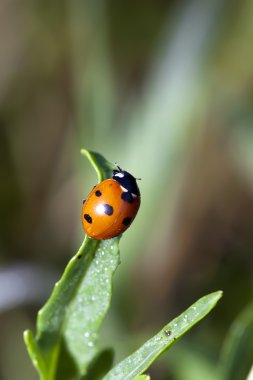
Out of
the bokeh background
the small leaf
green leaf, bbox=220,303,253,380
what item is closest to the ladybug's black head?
green leaf, bbox=220,303,253,380

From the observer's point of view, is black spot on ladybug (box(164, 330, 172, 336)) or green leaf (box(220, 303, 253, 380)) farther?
green leaf (box(220, 303, 253, 380))

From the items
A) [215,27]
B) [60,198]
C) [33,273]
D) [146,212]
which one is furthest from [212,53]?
[33,273]

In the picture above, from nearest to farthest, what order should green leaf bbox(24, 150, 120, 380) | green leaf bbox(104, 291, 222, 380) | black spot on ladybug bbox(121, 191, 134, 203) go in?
green leaf bbox(104, 291, 222, 380) < green leaf bbox(24, 150, 120, 380) < black spot on ladybug bbox(121, 191, 134, 203)

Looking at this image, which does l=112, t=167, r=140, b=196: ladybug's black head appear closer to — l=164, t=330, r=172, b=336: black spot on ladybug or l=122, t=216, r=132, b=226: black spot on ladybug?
l=122, t=216, r=132, b=226: black spot on ladybug

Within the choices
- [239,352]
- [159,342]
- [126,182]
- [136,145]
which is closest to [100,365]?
[159,342]

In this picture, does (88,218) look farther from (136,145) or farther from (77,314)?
(136,145)

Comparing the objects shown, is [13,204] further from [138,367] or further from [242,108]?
[138,367]
